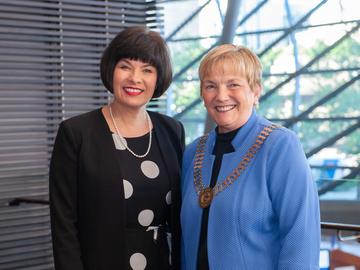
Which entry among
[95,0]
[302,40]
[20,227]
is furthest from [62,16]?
[302,40]

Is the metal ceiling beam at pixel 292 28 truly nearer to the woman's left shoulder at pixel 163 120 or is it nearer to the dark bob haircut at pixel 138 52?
the woman's left shoulder at pixel 163 120

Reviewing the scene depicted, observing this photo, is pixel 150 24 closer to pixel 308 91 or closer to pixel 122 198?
pixel 122 198

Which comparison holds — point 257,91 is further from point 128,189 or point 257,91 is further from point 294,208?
point 128,189

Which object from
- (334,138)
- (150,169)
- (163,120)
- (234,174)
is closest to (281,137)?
(234,174)

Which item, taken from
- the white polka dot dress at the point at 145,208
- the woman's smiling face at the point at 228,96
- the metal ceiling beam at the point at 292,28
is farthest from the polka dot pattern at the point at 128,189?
the metal ceiling beam at the point at 292,28

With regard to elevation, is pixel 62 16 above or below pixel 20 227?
above

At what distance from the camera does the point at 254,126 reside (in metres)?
2.15

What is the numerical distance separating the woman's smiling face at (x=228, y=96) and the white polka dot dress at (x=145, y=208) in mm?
392

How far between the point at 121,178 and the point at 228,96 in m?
0.53

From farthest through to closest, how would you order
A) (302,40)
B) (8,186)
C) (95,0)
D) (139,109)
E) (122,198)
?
1. (302,40)
2. (95,0)
3. (8,186)
4. (139,109)
5. (122,198)

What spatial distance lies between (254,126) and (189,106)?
27.9ft

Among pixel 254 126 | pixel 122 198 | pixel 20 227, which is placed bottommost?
pixel 20 227

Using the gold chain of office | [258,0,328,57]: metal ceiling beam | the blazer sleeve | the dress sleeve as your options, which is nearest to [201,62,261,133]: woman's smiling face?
the gold chain of office

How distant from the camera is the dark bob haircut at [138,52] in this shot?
2.35 metres
